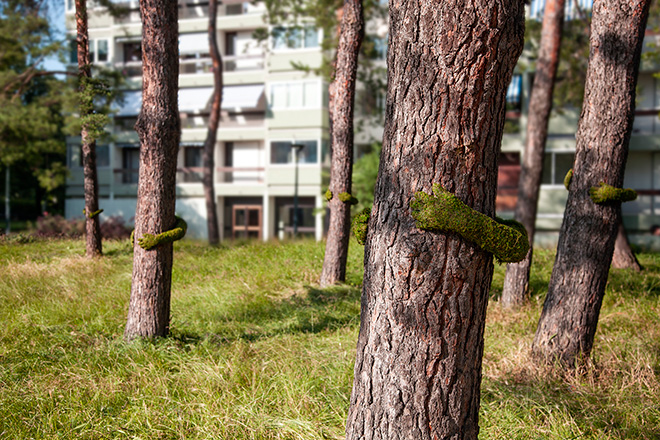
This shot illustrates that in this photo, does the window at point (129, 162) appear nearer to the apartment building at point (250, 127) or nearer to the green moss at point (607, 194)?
the apartment building at point (250, 127)

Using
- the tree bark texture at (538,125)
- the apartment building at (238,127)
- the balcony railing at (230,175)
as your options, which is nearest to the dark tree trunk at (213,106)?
the apartment building at (238,127)

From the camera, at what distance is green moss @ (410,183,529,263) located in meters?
2.53

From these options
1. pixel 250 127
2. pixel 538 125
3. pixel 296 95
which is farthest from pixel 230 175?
pixel 538 125

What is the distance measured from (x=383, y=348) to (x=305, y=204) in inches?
1069

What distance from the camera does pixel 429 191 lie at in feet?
8.53

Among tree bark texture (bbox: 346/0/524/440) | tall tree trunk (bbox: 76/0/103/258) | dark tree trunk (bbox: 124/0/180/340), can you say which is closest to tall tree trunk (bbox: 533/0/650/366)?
tree bark texture (bbox: 346/0/524/440)

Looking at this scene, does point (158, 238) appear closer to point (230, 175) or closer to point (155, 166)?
point (155, 166)

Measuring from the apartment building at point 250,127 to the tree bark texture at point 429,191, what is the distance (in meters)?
22.4

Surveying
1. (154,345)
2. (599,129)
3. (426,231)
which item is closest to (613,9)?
(599,129)

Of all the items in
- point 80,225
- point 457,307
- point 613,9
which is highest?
point 613,9

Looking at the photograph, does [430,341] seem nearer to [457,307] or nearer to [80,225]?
[457,307]

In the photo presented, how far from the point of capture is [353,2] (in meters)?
9.34

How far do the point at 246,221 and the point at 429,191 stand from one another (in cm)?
2900

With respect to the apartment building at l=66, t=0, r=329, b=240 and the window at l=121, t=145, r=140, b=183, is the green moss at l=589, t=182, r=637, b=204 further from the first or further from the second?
the window at l=121, t=145, r=140, b=183
